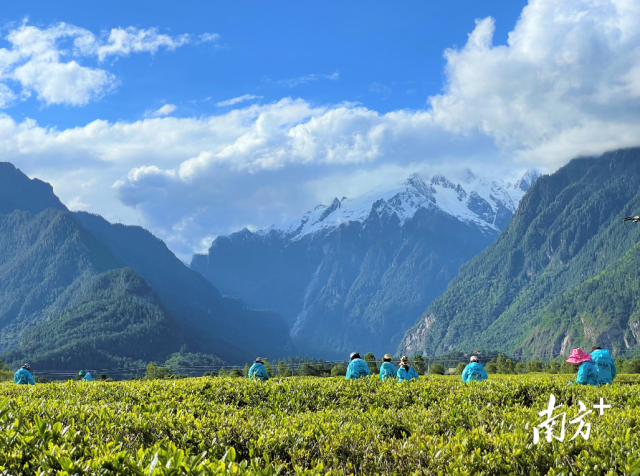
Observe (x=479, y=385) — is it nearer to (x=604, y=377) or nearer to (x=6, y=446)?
(x=604, y=377)

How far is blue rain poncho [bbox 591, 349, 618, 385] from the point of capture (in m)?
20.6

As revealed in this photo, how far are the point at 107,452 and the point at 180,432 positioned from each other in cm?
235

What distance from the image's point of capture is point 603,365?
68.7 feet

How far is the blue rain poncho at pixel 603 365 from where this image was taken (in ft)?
67.6

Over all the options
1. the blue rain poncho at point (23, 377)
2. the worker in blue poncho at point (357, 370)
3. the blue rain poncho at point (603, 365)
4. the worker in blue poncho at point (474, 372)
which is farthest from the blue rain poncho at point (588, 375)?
the blue rain poncho at point (23, 377)

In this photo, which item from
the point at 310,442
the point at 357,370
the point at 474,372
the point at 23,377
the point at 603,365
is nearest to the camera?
the point at 310,442

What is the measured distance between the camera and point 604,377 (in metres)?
20.7

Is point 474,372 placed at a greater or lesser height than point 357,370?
greater

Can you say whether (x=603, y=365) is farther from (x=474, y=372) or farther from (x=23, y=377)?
(x=23, y=377)

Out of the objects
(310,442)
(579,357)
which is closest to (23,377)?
(310,442)

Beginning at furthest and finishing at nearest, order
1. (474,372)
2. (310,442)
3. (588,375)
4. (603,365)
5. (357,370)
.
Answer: (474,372) < (357,370) < (603,365) < (588,375) < (310,442)

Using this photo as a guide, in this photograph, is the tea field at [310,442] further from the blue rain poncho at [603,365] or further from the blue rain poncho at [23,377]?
the blue rain poncho at [23,377]

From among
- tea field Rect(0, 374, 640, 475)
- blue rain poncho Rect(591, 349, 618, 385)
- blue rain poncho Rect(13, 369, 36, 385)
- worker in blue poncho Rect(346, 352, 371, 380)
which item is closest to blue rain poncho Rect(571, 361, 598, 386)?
blue rain poncho Rect(591, 349, 618, 385)

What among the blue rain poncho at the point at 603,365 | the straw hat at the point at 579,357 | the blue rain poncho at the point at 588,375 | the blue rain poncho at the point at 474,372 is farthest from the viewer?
the blue rain poncho at the point at 474,372
